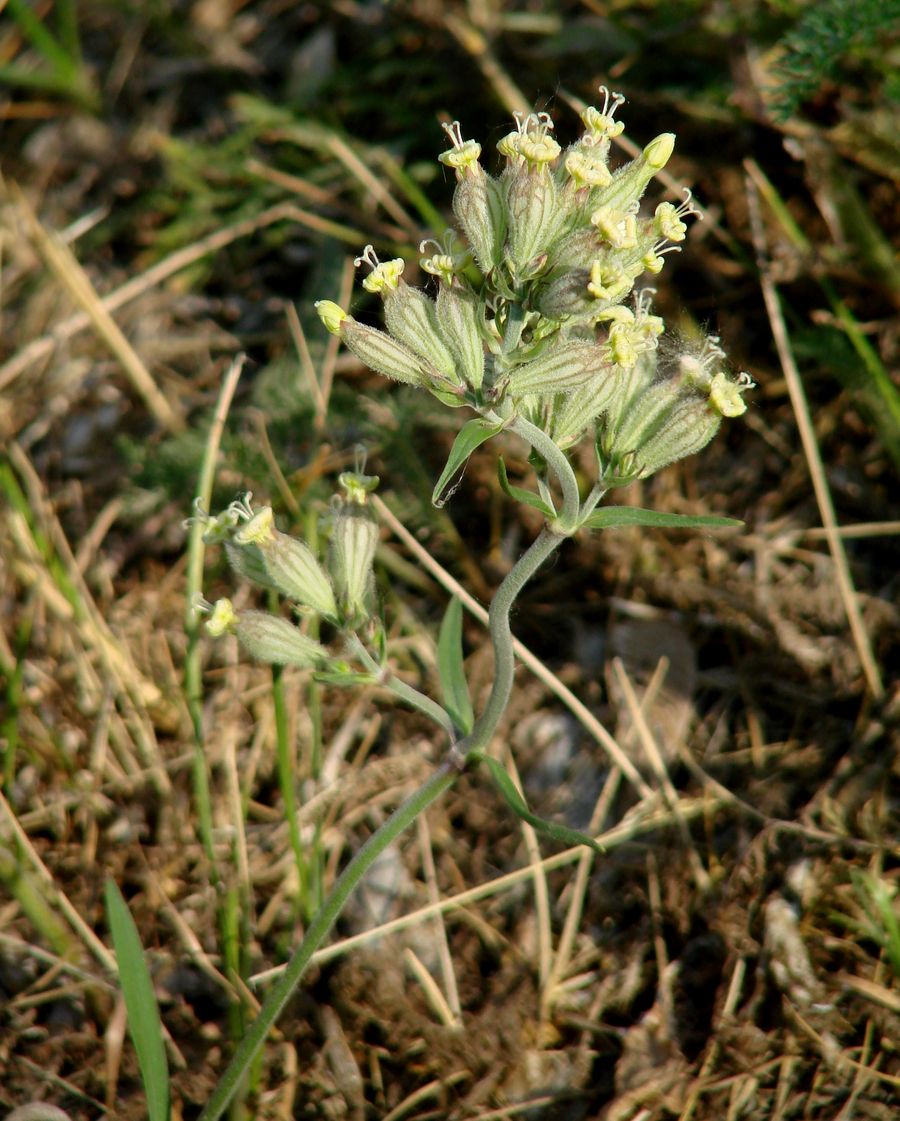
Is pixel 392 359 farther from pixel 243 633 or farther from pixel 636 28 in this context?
pixel 636 28

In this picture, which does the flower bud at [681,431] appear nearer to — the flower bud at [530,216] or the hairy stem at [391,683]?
the flower bud at [530,216]

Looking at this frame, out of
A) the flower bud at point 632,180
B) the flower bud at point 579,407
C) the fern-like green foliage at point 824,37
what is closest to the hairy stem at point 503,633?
the flower bud at point 579,407

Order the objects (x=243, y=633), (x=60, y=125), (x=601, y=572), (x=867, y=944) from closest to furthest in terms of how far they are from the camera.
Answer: (x=243, y=633), (x=867, y=944), (x=601, y=572), (x=60, y=125)

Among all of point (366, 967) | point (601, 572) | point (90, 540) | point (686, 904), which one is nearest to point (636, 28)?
point (601, 572)

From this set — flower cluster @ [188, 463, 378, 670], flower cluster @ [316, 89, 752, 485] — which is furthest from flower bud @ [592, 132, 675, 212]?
flower cluster @ [188, 463, 378, 670]

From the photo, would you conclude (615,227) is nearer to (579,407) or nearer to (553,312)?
(553,312)

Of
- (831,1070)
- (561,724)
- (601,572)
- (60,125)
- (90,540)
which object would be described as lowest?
(831,1070)
